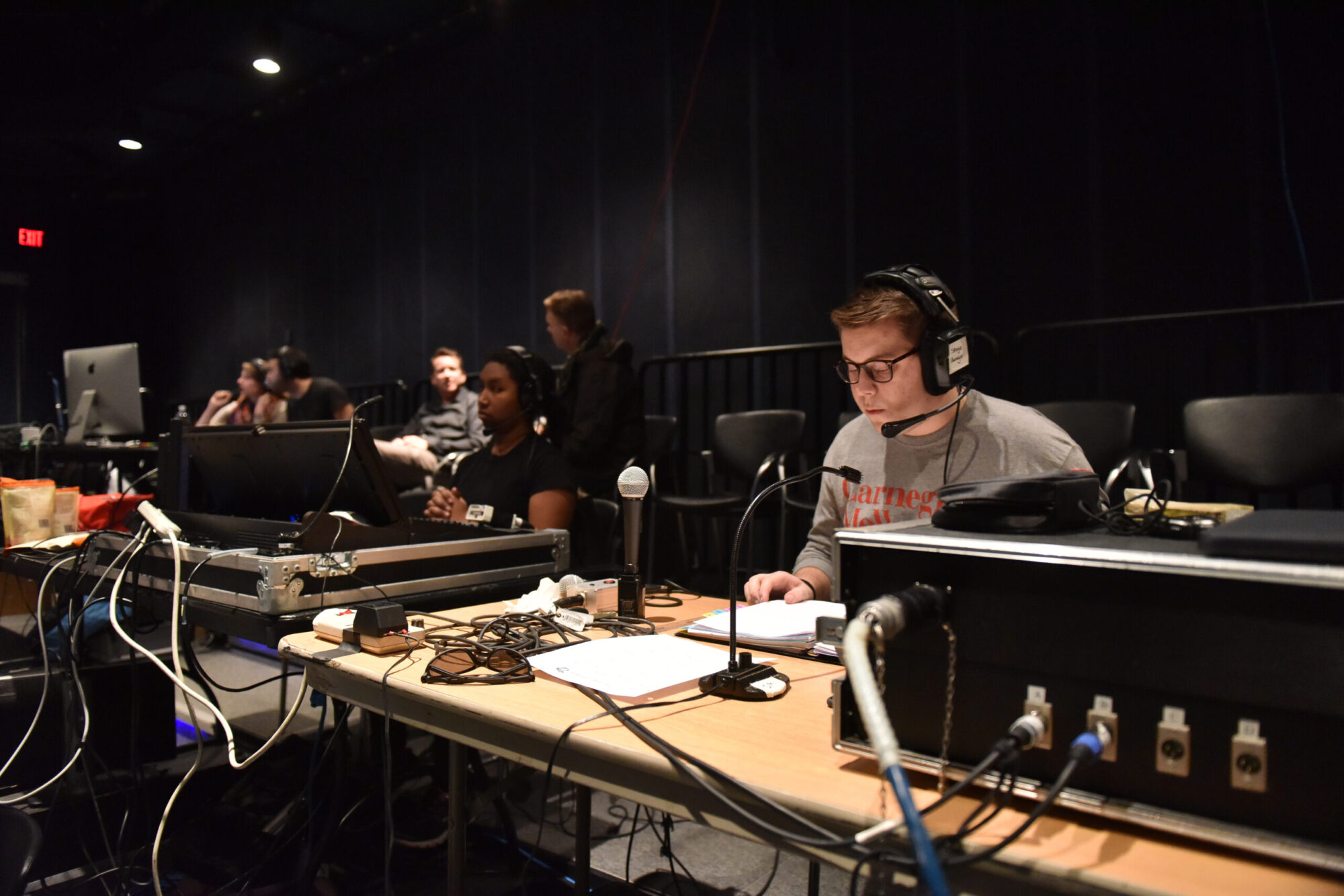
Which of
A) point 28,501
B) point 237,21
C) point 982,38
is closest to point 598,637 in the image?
point 28,501

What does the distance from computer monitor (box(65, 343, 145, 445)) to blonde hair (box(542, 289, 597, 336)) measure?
5.99 feet

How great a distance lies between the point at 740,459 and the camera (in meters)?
3.46

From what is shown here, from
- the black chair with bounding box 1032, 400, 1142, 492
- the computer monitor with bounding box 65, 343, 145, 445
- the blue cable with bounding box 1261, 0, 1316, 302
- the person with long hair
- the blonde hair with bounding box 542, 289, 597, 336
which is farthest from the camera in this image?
the person with long hair

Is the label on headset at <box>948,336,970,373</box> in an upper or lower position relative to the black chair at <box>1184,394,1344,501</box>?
upper

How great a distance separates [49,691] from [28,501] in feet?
1.65

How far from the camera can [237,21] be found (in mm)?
5246

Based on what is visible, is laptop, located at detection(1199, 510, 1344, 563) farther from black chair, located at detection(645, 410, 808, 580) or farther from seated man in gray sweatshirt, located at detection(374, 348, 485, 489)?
seated man in gray sweatshirt, located at detection(374, 348, 485, 489)

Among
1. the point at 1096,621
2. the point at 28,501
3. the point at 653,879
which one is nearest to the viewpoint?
the point at 1096,621

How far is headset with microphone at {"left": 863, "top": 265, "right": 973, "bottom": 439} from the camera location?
4.51 ft

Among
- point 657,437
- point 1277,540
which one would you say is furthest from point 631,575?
point 657,437

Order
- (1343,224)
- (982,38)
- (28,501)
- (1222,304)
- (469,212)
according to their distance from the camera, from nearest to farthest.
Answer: (28,501) → (1343,224) → (1222,304) → (982,38) → (469,212)

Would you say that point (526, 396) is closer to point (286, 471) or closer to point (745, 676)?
point (286, 471)

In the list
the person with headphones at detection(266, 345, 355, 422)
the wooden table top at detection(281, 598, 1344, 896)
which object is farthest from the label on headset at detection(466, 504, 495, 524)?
the person with headphones at detection(266, 345, 355, 422)

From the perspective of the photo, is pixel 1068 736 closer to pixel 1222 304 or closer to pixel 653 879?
pixel 653 879
